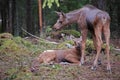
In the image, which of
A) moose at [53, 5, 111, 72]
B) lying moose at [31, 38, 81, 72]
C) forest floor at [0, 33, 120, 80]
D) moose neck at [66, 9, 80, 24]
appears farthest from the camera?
lying moose at [31, 38, 81, 72]

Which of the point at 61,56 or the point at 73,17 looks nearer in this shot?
the point at 73,17

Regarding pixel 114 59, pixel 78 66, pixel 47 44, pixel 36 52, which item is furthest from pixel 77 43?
pixel 47 44

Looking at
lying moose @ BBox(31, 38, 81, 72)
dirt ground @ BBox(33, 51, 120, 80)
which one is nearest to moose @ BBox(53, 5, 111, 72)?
dirt ground @ BBox(33, 51, 120, 80)

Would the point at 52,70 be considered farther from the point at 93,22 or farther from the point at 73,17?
the point at 73,17

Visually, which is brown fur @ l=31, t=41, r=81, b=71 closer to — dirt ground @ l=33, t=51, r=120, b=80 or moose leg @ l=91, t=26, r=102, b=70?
dirt ground @ l=33, t=51, r=120, b=80

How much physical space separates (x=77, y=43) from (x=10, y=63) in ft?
8.32

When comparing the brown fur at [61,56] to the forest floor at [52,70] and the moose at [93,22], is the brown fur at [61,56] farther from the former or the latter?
the moose at [93,22]

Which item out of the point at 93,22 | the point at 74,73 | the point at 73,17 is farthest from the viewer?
the point at 73,17

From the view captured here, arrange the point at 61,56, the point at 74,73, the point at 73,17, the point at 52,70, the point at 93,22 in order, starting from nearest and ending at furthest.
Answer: the point at 74,73 → the point at 52,70 → the point at 93,22 → the point at 73,17 → the point at 61,56

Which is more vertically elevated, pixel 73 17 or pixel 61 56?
pixel 73 17

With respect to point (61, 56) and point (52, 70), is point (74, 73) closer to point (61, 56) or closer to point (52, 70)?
point (52, 70)

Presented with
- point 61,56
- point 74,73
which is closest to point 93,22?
point 74,73

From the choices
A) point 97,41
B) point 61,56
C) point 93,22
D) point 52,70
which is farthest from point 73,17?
point 52,70

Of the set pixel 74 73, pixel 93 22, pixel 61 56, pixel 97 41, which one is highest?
pixel 93 22
